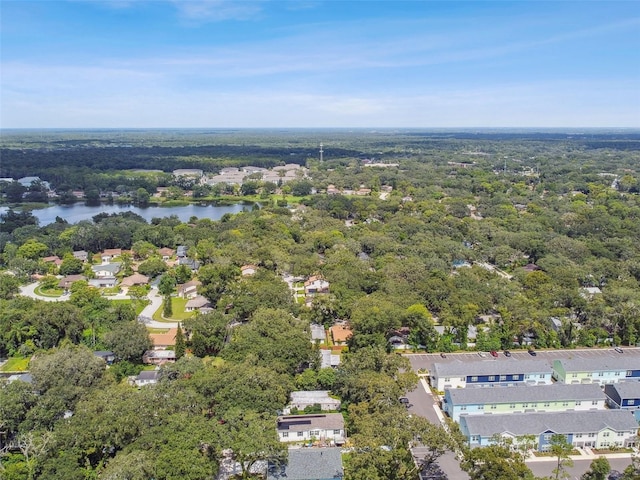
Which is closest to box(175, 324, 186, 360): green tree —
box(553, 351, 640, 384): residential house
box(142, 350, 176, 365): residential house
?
box(142, 350, 176, 365): residential house

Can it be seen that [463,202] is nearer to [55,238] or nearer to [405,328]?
[405,328]

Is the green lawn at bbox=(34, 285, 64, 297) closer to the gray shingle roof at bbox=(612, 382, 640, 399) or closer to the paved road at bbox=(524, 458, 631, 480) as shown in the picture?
the paved road at bbox=(524, 458, 631, 480)

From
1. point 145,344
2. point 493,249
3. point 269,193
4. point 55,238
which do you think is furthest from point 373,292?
point 269,193

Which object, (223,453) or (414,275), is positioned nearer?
(223,453)

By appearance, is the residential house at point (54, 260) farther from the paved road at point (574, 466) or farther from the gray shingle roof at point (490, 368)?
the paved road at point (574, 466)

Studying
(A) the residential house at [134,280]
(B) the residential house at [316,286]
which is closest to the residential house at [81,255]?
(A) the residential house at [134,280]

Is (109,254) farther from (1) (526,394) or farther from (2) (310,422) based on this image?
(1) (526,394)

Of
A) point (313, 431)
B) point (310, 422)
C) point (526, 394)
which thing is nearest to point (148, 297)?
point (310, 422)
